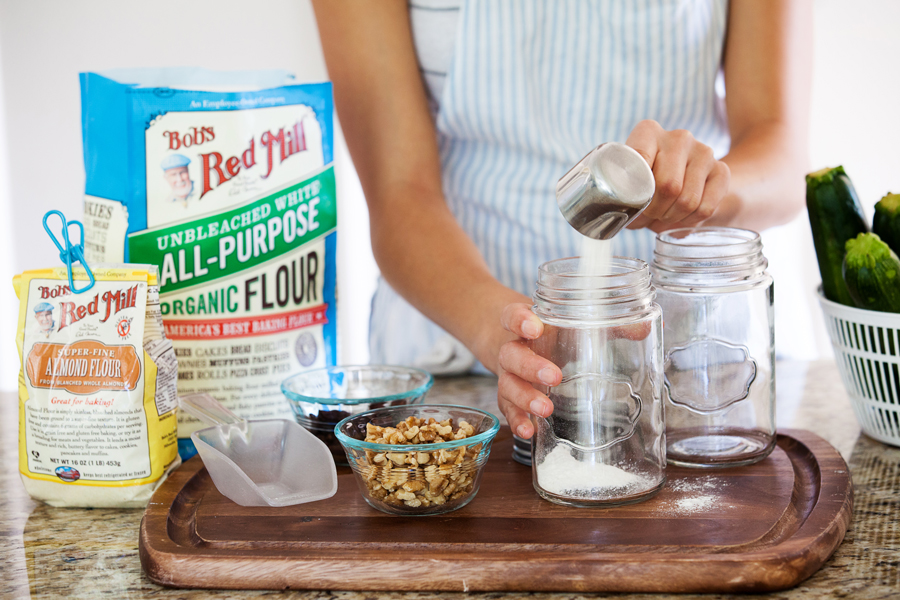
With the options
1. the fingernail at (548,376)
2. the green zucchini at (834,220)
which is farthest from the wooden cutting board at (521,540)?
the green zucchini at (834,220)

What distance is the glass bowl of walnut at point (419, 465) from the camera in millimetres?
669

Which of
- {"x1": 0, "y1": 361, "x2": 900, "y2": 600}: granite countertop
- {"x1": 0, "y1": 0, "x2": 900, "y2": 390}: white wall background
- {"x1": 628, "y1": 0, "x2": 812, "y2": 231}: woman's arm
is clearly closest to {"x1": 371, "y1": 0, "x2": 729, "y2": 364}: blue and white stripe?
{"x1": 628, "y1": 0, "x2": 812, "y2": 231}: woman's arm

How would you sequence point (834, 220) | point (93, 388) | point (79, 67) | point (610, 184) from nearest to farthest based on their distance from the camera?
point (610, 184) → point (93, 388) → point (834, 220) → point (79, 67)

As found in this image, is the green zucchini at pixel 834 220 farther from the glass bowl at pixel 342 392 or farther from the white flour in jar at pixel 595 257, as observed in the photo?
the glass bowl at pixel 342 392

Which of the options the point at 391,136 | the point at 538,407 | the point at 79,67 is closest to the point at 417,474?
the point at 538,407

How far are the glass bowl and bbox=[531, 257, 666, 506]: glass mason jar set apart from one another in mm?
188

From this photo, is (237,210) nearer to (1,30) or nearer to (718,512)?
(718,512)

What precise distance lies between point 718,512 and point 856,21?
2.21 m

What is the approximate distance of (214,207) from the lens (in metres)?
0.89

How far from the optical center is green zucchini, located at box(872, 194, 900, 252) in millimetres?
818

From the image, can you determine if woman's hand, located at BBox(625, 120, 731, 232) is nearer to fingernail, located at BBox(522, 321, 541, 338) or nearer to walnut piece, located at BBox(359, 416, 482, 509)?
fingernail, located at BBox(522, 321, 541, 338)

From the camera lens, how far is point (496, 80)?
47.5 inches

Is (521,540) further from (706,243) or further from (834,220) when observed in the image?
(834,220)

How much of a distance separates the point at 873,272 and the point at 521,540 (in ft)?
1.47
